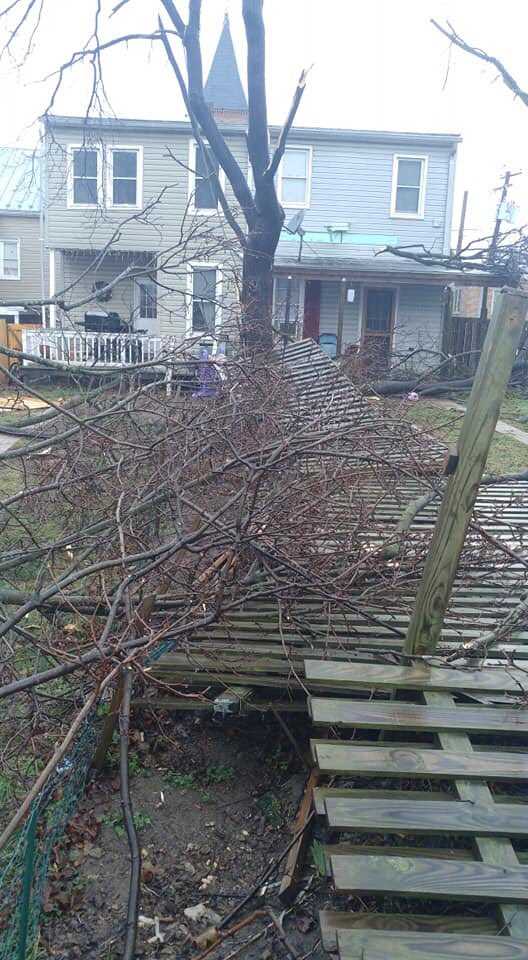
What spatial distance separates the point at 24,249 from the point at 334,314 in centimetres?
1273

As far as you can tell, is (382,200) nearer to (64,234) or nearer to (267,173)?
(64,234)

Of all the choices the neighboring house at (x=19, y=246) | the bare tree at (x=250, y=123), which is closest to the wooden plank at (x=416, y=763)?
the bare tree at (x=250, y=123)

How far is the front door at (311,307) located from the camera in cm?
2120

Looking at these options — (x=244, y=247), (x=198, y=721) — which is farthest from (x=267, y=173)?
(x=198, y=721)

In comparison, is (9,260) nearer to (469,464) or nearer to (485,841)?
(469,464)

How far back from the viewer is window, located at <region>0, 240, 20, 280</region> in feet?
92.3

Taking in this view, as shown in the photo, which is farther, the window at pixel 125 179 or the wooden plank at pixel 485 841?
the window at pixel 125 179

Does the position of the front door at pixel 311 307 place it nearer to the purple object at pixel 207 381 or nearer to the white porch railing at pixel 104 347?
the white porch railing at pixel 104 347

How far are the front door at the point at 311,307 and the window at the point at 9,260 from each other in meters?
12.3

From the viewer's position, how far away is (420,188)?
21062 mm

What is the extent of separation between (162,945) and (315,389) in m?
6.04

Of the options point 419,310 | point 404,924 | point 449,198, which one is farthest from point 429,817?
point 449,198

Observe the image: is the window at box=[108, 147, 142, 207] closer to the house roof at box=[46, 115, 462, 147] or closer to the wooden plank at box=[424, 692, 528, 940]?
the house roof at box=[46, 115, 462, 147]

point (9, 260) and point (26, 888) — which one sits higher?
point (9, 260)
